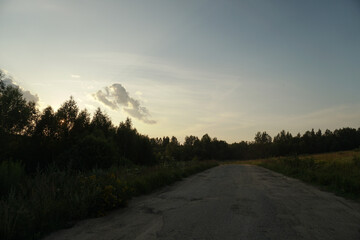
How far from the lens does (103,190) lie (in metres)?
6.75

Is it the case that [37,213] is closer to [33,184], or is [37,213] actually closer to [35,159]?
[33,184]

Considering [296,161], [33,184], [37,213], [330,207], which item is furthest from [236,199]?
[296,161]

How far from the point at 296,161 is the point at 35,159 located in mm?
43363

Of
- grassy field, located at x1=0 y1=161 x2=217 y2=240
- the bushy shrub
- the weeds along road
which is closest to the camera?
the weeds along road

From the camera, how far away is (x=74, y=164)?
2388 centimetres

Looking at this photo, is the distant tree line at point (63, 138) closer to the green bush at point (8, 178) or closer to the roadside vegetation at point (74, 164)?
the roadside vegetation at point (74, 164)

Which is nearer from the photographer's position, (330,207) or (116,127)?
(330,207)

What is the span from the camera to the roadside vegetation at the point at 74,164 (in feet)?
17.5

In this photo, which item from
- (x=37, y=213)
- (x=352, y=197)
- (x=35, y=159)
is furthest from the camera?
(x=35, y=159)

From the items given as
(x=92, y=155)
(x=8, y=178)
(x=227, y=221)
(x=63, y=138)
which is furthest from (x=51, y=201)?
(x=63, y=138)

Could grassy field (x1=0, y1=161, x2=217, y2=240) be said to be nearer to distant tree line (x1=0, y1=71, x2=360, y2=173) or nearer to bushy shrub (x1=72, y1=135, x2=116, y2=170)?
distant tree line (x1=0, y1=71, x2=360, y2=173)

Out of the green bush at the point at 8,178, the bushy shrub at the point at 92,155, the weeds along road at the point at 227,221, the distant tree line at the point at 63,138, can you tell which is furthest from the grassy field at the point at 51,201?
the bushy shrub at the point at 92,155

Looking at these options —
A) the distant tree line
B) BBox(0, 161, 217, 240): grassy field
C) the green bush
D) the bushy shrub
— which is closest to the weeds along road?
BBox(0, 161, 217, 240): grassy field

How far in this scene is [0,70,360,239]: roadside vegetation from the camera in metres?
5.34
